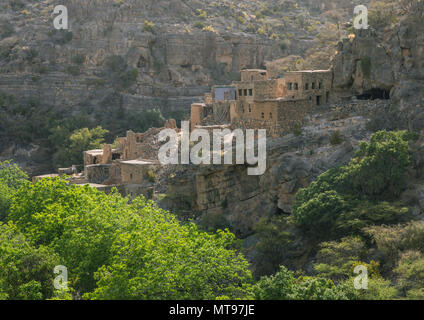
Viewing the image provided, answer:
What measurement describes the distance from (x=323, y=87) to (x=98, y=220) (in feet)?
76.3

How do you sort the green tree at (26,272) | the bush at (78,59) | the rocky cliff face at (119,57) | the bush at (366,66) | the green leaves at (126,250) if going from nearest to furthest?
the green leaves at (126,250) → the green tree at (26,272) → the bush at (366,66) → the rocky cliff face at (119,57) → the bush at (78,59)

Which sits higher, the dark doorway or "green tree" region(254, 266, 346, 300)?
the dark doorway

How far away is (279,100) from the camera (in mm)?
50875

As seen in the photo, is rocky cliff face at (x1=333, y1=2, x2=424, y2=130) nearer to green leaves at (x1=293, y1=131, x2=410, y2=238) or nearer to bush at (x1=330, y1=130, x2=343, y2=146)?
bush at (x1=330, y1=130, x2=343, y2=146)

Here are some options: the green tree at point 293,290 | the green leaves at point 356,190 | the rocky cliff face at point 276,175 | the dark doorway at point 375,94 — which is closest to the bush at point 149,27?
the rocky cliff face at point 276,175

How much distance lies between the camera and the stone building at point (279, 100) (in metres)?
51.6

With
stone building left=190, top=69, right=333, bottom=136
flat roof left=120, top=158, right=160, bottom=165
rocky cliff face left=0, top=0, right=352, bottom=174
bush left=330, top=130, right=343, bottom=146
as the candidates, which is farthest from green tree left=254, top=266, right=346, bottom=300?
rocky cliff face left=0, top=0, right=352, bottom=174

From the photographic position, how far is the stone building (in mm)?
51562

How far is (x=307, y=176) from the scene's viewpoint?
4806 cm

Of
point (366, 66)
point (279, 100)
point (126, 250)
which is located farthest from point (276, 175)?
point (126, 250)

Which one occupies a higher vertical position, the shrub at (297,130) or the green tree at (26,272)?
the shrub at (297,130)

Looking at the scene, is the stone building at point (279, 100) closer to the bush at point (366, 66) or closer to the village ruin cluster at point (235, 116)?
the village ruin cluster at point (235, 116)

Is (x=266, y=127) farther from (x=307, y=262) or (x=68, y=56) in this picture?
(x=68, y=56)
